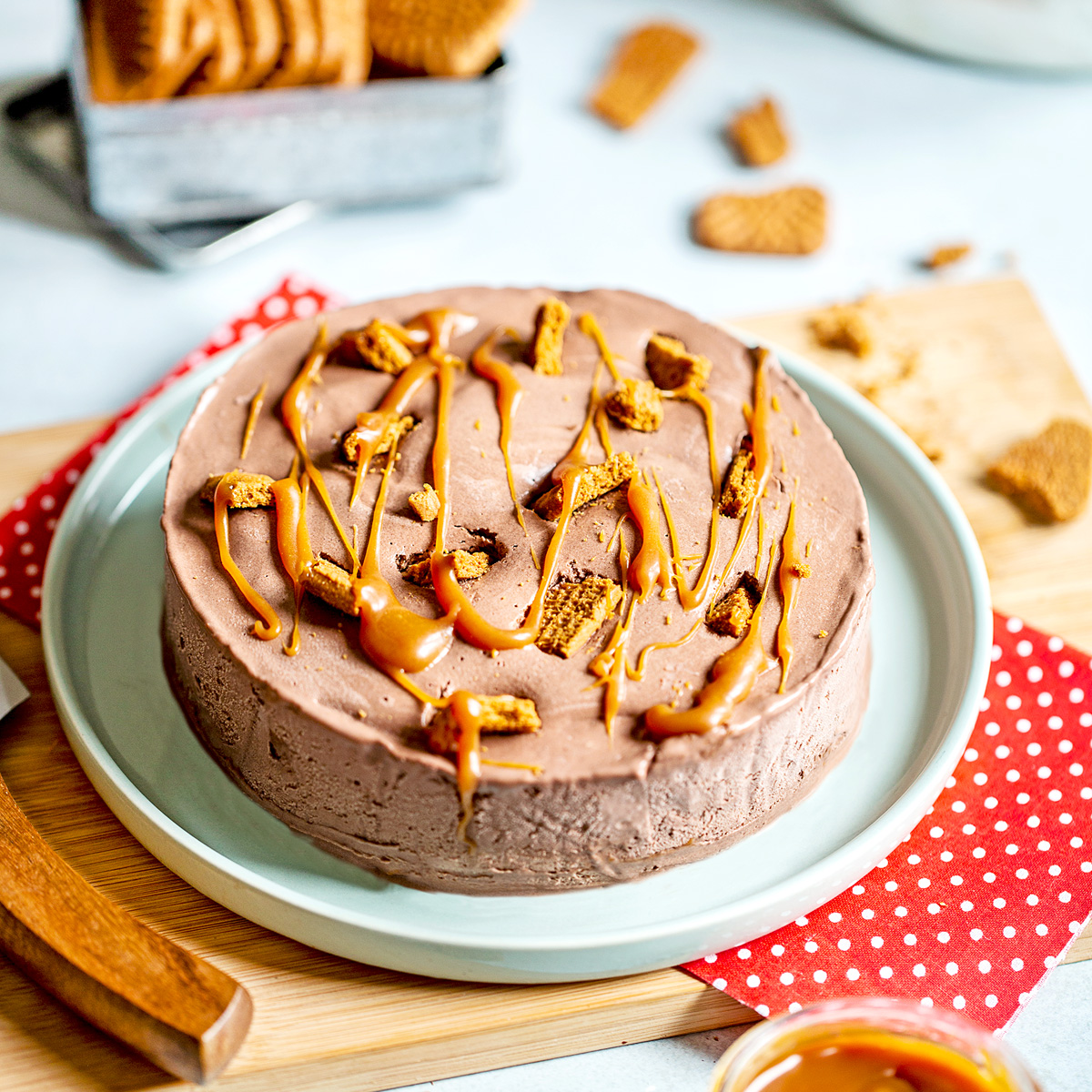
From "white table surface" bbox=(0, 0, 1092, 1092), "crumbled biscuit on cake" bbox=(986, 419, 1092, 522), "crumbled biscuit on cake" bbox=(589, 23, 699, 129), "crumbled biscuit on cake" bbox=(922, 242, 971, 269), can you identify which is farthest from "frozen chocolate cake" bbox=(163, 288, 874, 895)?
"crumbled biscuit on cake" bbox=(589, 23, 699, 129)

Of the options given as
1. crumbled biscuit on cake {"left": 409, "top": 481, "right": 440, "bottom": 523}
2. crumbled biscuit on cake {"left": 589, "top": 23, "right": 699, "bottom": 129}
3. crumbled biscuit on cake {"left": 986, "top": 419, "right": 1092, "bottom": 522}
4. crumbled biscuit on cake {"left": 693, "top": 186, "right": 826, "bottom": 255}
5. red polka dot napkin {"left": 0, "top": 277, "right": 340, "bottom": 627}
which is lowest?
crumbled biscuit on cake {"left": 986, "top": 419, "right": 1092, "bottom": 522}

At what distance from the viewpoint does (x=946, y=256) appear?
2.92 m

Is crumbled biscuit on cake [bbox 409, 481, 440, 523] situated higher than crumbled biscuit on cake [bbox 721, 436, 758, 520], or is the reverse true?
crumbled biscuit on cake [bbox 409, 481, 440, 523]

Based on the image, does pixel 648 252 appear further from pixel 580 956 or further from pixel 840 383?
pixel 580 956

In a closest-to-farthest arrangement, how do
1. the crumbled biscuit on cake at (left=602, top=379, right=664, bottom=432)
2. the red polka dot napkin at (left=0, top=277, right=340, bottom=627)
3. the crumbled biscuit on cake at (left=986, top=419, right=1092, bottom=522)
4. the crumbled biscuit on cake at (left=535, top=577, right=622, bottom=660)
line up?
the crumbled biscuit on cake at (left=535, top=577, right=622, bottom=660) < the crumbled biscuit on cake at (left=602, top=379, right=664, bottom=432) < the red polka dot napkin at (left=0, top=277, right=340, bottom=627) < the crumbled biscuit on cake at (left=986, top=419, right=1092, bottom=522)

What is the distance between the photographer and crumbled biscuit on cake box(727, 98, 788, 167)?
10.4ft

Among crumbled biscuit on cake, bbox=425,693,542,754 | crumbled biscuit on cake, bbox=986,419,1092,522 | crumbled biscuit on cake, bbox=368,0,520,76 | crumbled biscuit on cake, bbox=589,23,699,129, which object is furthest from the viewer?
crumbled biscuit on cake, bbox=589,23,699,129

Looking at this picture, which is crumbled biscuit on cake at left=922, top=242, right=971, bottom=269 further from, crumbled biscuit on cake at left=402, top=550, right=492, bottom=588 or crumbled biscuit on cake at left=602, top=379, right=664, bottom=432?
crumbled biscuit on cake at left=402, top=550, right=492, bottom=588

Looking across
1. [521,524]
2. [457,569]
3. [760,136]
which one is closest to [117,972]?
[457,569]

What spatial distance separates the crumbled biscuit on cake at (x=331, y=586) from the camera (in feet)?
5.27

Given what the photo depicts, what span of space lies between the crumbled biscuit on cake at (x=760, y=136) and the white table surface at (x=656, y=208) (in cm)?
4

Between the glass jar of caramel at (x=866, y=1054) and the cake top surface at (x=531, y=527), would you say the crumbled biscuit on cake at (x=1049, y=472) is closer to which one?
the cake top surface at (x=531, y=527)

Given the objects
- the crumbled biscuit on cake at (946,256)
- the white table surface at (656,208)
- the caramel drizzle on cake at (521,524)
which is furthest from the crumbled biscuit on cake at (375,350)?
the crumbled biscuit on cake at (946,256)

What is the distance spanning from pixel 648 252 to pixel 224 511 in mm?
1549
